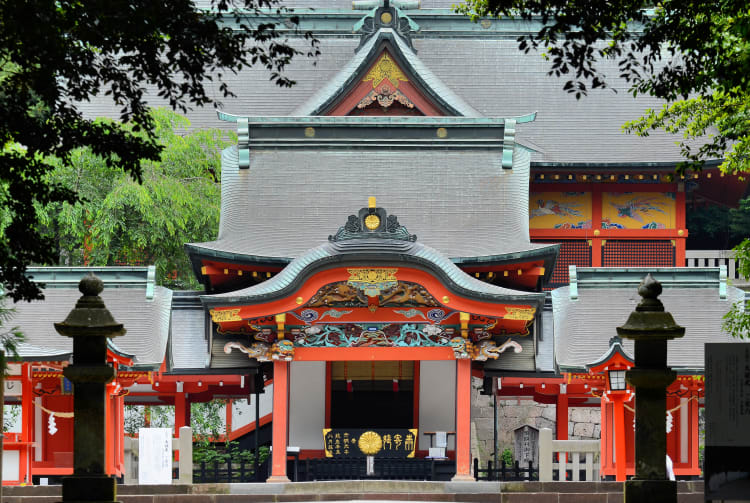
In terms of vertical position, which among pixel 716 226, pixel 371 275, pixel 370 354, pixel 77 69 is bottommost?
pixel 370 354

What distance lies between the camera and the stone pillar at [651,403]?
34.9 feet

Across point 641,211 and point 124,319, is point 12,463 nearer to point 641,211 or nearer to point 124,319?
point 124,319

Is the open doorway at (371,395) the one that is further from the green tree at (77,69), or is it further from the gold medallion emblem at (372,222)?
the green tree at (77,69)

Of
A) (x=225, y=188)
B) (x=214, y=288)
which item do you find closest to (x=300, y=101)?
(x=225, y=188)

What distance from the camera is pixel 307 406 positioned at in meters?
20.8

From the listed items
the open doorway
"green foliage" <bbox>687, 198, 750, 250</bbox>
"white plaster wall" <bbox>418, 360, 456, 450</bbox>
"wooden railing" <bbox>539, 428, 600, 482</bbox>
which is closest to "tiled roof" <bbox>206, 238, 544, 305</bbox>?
"wooden railing" <bbox>539, 428, 600, 482</bbox>

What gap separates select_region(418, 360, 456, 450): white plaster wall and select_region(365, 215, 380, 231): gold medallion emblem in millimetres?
3767

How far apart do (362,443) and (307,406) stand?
1.92 metres

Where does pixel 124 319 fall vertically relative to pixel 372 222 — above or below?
below

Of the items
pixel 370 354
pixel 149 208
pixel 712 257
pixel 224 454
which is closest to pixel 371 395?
pixel 370 354

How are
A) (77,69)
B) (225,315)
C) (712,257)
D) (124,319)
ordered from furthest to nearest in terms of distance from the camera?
(712,257), (124,319), (225,315), (77,69)

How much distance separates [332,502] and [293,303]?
3.08m

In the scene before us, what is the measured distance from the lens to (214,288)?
67.7ft

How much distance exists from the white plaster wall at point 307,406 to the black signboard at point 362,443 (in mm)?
1152
